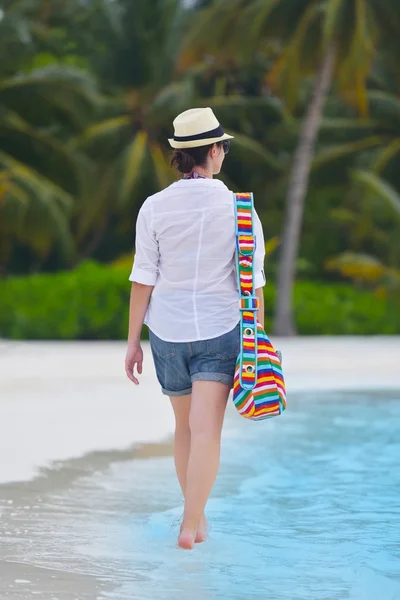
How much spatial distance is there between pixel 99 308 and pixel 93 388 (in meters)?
10.6

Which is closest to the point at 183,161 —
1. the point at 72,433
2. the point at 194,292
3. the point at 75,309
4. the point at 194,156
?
the point at 194,156

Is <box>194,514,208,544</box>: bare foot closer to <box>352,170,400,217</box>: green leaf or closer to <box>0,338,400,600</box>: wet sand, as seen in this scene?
<box>0,338,400,600</box>: wet sand

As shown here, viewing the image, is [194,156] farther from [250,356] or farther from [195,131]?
[250,356]

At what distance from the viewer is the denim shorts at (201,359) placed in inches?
192

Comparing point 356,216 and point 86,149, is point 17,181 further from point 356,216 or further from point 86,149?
point 356,216

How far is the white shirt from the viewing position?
4906mm

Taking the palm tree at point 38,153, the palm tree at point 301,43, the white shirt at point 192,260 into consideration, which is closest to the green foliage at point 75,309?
the palm tree at point 38,153

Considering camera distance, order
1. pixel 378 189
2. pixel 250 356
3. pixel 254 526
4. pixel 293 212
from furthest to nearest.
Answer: pixel 378 189 < pixel 293 212 < pixel 254 526 < pixel 250 356

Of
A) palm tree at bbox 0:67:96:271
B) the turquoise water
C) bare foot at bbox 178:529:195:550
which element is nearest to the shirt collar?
bare foot at bbox 178:529:195:550

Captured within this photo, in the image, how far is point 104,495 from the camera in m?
6.76

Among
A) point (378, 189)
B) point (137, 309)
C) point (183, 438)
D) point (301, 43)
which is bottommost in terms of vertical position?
point (183, 438)

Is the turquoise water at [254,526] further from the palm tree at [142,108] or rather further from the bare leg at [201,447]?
the palm tree at [142,108]

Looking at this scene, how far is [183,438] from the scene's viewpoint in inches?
205

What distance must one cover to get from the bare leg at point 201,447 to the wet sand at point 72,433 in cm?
45
